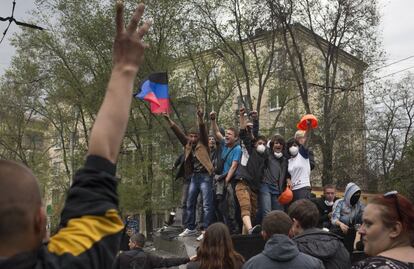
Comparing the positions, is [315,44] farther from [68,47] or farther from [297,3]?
[68,47]

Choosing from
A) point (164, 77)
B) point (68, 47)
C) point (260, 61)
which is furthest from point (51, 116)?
point (164, 77)

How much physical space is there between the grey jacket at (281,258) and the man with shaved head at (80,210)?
2.53m

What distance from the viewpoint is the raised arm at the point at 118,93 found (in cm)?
182

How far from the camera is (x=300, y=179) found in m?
8.67

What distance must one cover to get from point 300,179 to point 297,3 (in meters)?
20.6

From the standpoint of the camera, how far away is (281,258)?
4.10 metres

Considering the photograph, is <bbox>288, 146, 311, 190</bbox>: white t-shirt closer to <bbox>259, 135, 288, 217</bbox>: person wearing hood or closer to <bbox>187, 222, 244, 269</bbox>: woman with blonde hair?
<bbox>259, 135, 288, 217</bbox>: person wearing hood

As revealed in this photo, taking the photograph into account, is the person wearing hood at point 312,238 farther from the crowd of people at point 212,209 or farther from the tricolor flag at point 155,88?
the tricolor flag at point 155,88

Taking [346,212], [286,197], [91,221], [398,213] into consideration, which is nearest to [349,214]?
[346,212]

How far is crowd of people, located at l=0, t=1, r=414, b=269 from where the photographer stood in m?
1.68

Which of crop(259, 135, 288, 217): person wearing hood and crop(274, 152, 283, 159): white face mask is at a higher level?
crop(274, 152, 283, 159): white face mask

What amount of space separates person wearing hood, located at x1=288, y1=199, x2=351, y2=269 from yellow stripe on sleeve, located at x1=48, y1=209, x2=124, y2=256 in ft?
10.6

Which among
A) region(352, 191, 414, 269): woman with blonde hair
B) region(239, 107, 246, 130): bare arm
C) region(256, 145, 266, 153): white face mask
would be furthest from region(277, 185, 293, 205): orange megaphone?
region(352, 191, 414, 269): woman with blonde hair

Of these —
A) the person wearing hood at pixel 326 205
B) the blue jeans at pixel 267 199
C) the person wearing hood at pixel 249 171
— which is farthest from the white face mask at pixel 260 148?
the person wearing hood at pixel 326 205
